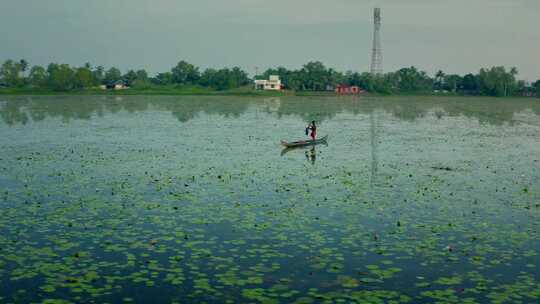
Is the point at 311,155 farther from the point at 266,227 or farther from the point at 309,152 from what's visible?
→ the point at 266,227

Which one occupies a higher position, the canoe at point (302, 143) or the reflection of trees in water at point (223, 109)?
the reflection of trees in water at point (223, 109)

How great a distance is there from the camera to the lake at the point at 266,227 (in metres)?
12.3

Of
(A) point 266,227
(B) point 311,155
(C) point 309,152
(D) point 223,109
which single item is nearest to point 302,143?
(C) point 309,152

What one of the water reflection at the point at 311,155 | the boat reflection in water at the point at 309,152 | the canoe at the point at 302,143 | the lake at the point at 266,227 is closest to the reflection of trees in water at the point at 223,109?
the canoe at the point at 302,143

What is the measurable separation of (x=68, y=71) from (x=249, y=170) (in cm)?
17965

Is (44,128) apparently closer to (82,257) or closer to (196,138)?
(196,138)

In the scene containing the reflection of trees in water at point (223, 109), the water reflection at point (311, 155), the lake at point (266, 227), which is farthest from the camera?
the reflection of trees in water at point (223, 109)

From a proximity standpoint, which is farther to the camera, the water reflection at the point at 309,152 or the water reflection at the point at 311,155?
the water reflection at the point at 309,152

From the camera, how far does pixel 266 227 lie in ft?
56.7

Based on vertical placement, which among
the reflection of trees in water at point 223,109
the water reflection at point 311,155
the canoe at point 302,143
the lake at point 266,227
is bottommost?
the lake at point 266,227

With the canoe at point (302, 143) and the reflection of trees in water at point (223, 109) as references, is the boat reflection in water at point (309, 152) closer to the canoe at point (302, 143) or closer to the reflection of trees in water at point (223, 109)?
the canoe at point (302, 143)

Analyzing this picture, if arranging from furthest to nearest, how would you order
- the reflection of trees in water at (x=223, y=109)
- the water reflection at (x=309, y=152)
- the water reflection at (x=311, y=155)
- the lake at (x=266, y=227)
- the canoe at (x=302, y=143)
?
the reflection of trees in water at (x=223, y=109) < the canoe at (x=302, y=143) < the water reflection at (x=309, y=152) < the water reflection at (x=311, y=155) < the lake at (x=266, y=227)

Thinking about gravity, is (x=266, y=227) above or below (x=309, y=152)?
below

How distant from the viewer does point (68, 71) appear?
627 feet
